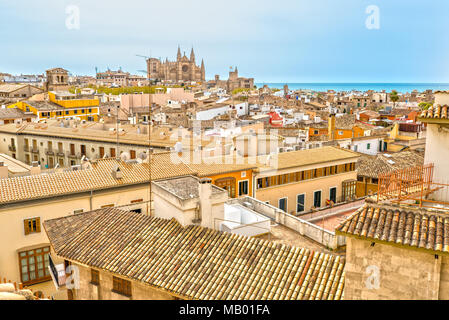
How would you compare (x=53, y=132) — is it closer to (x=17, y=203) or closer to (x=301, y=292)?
(x=17, y=203)

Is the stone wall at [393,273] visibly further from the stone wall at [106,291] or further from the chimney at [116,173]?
the chimney at [116,173]

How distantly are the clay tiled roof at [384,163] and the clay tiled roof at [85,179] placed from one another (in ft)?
45.5

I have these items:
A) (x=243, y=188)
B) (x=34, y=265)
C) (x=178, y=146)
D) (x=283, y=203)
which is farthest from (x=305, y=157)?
(x=34, y=265)

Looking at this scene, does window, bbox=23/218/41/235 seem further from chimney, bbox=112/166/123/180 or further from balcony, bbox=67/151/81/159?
balcony, bbox=67/151/81/159

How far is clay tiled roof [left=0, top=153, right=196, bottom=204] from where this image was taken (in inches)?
668

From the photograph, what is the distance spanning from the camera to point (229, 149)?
25672mm

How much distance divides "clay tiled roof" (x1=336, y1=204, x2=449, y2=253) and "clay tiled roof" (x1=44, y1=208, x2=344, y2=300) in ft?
8.84

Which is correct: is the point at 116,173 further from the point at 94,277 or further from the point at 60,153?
the point at 60,153

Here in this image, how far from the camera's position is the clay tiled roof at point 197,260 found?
945 centimetres

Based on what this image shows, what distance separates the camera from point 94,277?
12031 mm

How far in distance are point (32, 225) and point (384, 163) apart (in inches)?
903

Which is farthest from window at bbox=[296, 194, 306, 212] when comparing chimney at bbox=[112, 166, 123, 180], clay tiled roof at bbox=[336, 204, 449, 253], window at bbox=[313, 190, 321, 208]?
clay tiled roof at bbox=[336, 204, 449, 253]

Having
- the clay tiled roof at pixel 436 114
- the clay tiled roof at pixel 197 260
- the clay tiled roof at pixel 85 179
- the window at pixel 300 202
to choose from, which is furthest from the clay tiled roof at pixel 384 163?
the clay tiled roof at pixel 436 114
